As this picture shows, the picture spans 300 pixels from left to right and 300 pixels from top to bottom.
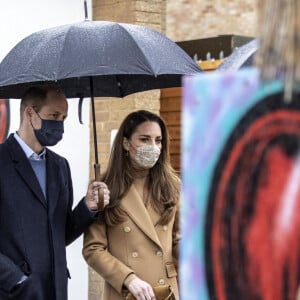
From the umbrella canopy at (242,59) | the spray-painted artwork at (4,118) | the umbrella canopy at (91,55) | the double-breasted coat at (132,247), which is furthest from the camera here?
the spray-painted artwork at (4,118)

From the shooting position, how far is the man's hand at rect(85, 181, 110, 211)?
4773mm

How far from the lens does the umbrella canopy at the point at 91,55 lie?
15.2 feet

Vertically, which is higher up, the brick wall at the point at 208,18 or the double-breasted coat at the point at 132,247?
the brick wall at the point at 208,18

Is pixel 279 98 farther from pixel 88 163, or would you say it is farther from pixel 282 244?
pixel 88 163

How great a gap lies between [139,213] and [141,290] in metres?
0.42

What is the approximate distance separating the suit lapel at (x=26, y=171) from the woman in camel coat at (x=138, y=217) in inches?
14.1

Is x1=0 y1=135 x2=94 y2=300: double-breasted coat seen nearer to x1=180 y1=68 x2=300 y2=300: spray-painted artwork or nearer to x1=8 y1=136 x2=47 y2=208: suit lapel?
x1=8 y1=136 x2=47 y2=208: suit lapel

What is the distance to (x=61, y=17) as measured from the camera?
751 cm

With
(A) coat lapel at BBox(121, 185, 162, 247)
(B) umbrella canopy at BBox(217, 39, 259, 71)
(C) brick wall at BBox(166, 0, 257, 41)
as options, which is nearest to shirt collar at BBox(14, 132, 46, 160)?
(A) coat lapel at BBox(121, 185, 162, 247)

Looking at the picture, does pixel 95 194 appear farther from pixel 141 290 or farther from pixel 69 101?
pixel 69 101

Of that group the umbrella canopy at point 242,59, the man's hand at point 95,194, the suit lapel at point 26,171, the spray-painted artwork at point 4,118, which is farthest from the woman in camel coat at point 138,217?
the spray-painted artwork at point 4,118

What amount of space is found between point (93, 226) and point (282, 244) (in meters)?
2.85

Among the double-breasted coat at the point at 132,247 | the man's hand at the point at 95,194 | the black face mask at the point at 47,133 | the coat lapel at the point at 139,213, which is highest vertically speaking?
the black face mask at the point at 47,133

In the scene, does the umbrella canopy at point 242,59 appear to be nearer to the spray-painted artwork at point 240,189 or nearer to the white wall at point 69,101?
the spray-painted artwork at point 240,189
